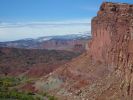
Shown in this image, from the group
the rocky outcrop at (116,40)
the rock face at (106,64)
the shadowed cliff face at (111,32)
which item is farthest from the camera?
the shadowed cliff face at (111,32)

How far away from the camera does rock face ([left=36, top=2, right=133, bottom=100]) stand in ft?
206

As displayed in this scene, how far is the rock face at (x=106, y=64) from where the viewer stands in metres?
62.8

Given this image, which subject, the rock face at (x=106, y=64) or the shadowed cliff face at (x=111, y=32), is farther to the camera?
the shadowed cliff face at (x=111, y=32)

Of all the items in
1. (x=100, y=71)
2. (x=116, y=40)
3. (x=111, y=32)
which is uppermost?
(x=111, y=32)

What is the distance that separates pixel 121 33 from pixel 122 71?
6000 mm

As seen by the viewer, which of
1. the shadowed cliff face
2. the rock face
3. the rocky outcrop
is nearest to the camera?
the rocky outcrop

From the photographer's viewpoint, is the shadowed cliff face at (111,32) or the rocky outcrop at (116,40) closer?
the rocky outcrop at (116,40)

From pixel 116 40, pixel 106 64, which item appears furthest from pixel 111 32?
pixel 106 64

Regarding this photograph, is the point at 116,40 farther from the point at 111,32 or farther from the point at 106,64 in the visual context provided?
the point at 106,64

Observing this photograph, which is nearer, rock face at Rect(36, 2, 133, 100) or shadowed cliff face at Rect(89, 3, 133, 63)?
rock face at Rect(36, 2, 133, 100)

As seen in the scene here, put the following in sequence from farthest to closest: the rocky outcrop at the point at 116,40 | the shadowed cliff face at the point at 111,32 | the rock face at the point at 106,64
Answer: the shadowed cliff face at the point at 111,32 → the rock face at the point at 106,64 → the rocky outcrop at the point at 116,40

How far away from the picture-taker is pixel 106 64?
2724 inches

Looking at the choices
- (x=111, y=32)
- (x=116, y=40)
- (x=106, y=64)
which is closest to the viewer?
(x=116, y=40)

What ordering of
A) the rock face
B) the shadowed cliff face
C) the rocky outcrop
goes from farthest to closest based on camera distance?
the shadowed cliff face
the rock face
the rocky outcrop
